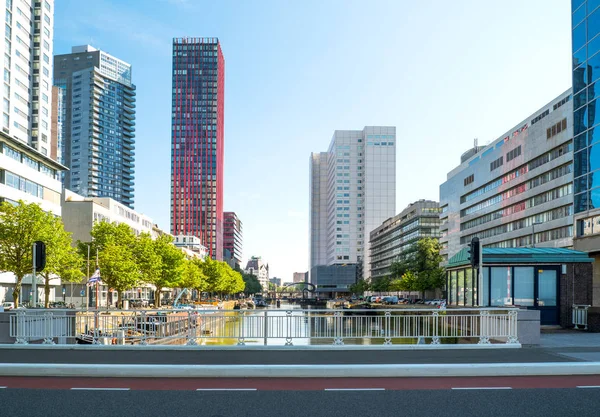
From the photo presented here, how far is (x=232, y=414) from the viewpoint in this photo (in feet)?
31.4

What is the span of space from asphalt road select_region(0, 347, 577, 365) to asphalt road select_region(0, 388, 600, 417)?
343 cm

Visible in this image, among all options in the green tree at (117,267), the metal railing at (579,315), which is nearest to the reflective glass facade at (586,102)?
the metal railing at (579,315)

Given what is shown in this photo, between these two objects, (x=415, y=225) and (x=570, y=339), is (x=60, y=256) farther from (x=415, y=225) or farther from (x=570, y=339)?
(x=415, y=225)

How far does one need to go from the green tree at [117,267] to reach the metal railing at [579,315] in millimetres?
53683

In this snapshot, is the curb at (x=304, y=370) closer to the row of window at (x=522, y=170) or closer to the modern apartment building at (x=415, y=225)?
the row of window at (x=522, y=170)

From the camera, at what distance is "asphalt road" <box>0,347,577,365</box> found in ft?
49.2

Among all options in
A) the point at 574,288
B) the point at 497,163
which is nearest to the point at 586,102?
the point at 574,288

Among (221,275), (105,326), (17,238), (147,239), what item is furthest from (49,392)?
(221,275)

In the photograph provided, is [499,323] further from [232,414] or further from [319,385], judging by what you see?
[232,414]

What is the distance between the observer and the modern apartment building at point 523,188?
82812 millimetres

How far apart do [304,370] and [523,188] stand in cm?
9162

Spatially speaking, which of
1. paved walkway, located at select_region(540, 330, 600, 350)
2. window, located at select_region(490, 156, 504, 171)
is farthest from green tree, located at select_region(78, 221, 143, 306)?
window, located at select_region(490, 156, 504, 171)

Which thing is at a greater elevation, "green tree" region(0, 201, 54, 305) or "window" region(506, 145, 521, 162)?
"window" region(506, 145, 521, 162)

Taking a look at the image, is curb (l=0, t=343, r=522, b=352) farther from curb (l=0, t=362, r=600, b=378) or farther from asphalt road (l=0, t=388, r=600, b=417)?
asphalt road (l=0, t=388, r=600, b=417)
